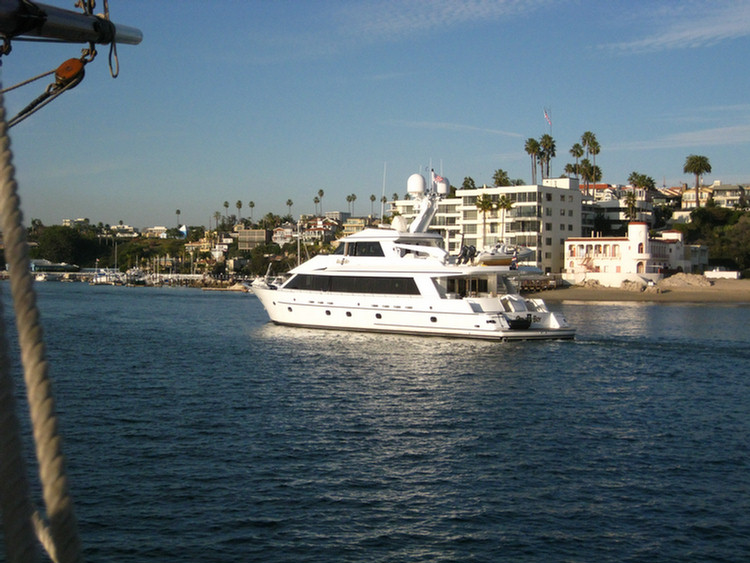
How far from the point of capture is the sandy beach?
7681 centimetres

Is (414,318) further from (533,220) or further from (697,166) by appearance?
(697,166)

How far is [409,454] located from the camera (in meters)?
17.1

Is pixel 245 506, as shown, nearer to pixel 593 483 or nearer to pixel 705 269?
pixel 593 483

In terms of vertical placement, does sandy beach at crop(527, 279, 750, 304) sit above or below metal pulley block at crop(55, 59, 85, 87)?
below

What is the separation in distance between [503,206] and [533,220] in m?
5.18

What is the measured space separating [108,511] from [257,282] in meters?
34.2

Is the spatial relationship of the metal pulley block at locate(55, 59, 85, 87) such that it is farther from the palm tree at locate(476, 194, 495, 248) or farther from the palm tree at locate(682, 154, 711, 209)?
the palm tree at locate(682, 154, 711, 209)

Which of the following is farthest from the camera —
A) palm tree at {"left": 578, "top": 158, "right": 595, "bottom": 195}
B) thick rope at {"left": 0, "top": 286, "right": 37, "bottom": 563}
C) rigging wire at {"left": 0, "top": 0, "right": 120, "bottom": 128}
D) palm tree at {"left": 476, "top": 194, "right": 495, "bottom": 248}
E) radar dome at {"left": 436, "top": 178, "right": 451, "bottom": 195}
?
palm tree at {"left": 578, "top": 158, "right": 595, "bottom": 195}

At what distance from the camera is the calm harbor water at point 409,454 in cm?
1230

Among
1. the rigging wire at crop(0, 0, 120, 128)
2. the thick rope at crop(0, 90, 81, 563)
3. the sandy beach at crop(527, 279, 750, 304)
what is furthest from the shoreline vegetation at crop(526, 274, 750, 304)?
the thick rope at crop(0, 90, 81, 563)

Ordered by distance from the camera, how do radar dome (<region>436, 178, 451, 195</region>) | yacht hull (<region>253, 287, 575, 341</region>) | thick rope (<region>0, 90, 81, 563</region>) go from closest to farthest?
thick rope (<region>0, 90, 81, 563</region>) < yacht hull (<region>253, 287, 575, 341</region>) < radar dome (<region>436, 178, 451, 195</region>)

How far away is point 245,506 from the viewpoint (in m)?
13.6

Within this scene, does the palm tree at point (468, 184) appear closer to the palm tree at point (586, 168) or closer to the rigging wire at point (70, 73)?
the palm tree at point (586, 168)

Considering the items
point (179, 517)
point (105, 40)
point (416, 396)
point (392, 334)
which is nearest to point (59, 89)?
point (105, 40)
